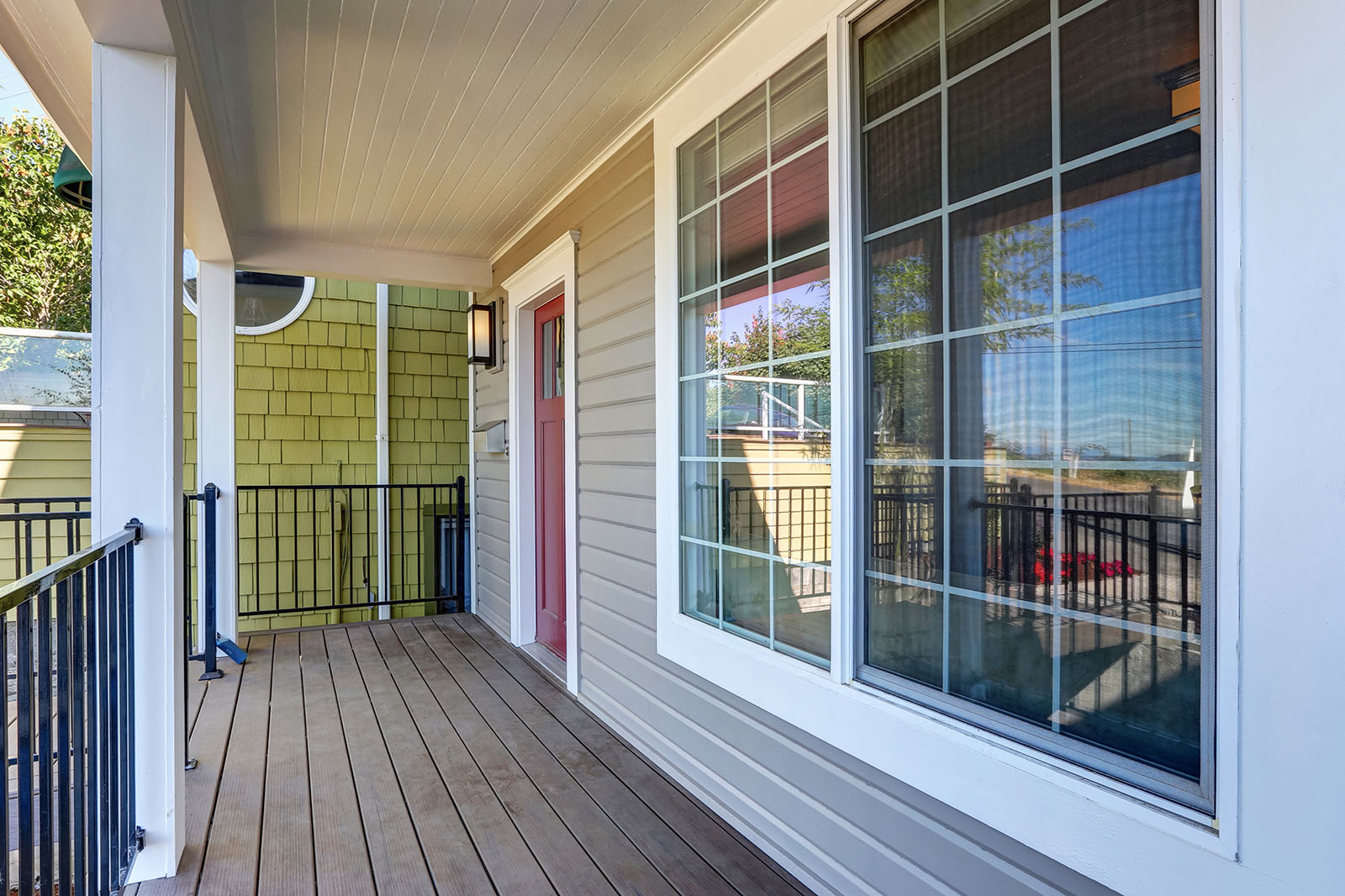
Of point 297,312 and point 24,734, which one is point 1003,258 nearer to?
point 24,734

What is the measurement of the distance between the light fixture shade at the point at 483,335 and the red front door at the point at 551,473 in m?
0.57

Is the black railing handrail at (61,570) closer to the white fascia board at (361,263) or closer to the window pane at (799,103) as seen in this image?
the window pane at (799,103)

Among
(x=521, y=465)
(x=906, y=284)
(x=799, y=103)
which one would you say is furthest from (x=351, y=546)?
(x=906, y=284)

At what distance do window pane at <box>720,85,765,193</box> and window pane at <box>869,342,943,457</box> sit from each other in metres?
0.82

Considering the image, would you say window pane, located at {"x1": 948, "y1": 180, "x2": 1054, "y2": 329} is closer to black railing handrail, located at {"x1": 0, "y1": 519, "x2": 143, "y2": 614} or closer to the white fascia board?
black railing handrail, located at {"x1": 0, "y1": 519, "x2": 143, "y2": 614}

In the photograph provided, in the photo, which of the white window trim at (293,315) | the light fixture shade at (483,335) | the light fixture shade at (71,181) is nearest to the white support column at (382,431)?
the white window trim at (293,315)

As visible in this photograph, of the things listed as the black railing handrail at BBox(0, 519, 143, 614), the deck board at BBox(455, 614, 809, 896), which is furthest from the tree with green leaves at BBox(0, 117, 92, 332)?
the black railing handrail at BBox(0, 519, 143, 614)

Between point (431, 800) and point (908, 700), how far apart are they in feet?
5.62

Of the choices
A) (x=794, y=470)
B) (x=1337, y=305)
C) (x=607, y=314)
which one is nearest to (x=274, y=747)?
(x=607, y=314)

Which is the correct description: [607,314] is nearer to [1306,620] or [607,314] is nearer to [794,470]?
[794,470]

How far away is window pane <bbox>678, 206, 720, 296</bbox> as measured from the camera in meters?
2.42

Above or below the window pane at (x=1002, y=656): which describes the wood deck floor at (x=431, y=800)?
below

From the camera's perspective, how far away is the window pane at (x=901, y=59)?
5.25 ft

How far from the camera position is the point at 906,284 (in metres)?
1.67
